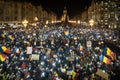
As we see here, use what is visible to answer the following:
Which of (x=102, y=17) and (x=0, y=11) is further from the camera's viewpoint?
(x=102, y=17)

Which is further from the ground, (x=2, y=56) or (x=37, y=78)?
(x=2, y=56)

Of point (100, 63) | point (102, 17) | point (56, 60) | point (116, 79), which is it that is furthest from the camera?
point (102, 17)

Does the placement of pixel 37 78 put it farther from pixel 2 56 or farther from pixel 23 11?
pixel 23 11

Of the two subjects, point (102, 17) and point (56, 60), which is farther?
point (102, 17)

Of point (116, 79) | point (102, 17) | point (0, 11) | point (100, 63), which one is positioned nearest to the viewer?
point (116, 79)

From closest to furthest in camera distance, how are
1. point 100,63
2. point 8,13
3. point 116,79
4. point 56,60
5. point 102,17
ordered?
point 116,79 → point 100,63 → point 56,60 → point 8,13 → point 102,17

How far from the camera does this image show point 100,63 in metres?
23.5

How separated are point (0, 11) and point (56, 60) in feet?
155

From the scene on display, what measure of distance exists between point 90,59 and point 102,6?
108174 mm

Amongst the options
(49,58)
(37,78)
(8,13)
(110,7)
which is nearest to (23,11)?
(8,13)

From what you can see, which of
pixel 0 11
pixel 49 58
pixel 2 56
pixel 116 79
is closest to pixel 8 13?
pixel 0 11

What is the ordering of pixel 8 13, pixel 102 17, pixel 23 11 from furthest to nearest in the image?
pixel 102 17
pixel 23 11
pixel 8 13

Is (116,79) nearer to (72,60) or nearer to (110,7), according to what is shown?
(72,60)

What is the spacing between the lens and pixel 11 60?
24625 mm
